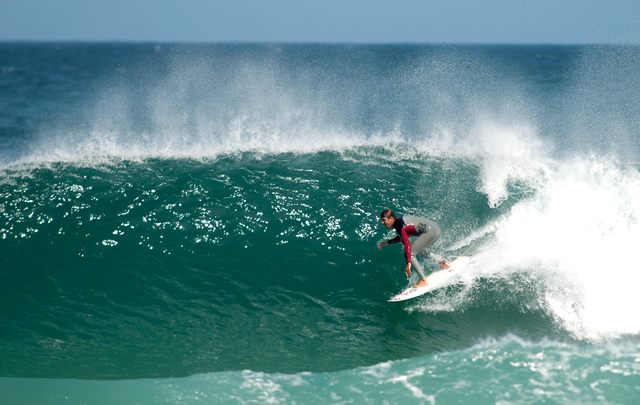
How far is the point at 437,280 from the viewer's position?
7.98 meters

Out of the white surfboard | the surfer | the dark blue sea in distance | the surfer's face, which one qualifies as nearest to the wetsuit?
the surfer

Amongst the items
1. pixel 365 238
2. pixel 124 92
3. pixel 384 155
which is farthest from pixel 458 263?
pixel 124 92

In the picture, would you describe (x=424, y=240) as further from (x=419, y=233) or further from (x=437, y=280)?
(x=437, y=280)

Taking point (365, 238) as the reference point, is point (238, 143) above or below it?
above

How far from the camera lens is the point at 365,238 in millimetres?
9742

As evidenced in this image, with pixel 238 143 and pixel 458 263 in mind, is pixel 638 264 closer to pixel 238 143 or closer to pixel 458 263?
pixel 458 263

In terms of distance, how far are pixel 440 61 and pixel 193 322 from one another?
32.5 meters

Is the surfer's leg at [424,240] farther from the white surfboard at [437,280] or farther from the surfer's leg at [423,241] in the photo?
the white surfboard at [437,280]

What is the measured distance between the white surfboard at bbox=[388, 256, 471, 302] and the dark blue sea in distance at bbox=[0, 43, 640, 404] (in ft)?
0.50

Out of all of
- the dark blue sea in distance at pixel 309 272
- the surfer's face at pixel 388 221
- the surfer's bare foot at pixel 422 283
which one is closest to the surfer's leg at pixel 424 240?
the surfer's bare foot at pixel 422 283

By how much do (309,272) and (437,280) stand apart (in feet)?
7.32

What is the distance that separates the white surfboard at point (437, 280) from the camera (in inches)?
308

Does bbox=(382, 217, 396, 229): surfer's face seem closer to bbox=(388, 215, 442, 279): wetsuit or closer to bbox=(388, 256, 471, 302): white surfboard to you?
bbox=(388, 215, 442, 279): wetsuit

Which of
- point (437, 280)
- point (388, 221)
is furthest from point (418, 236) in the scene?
point (388, 221)
